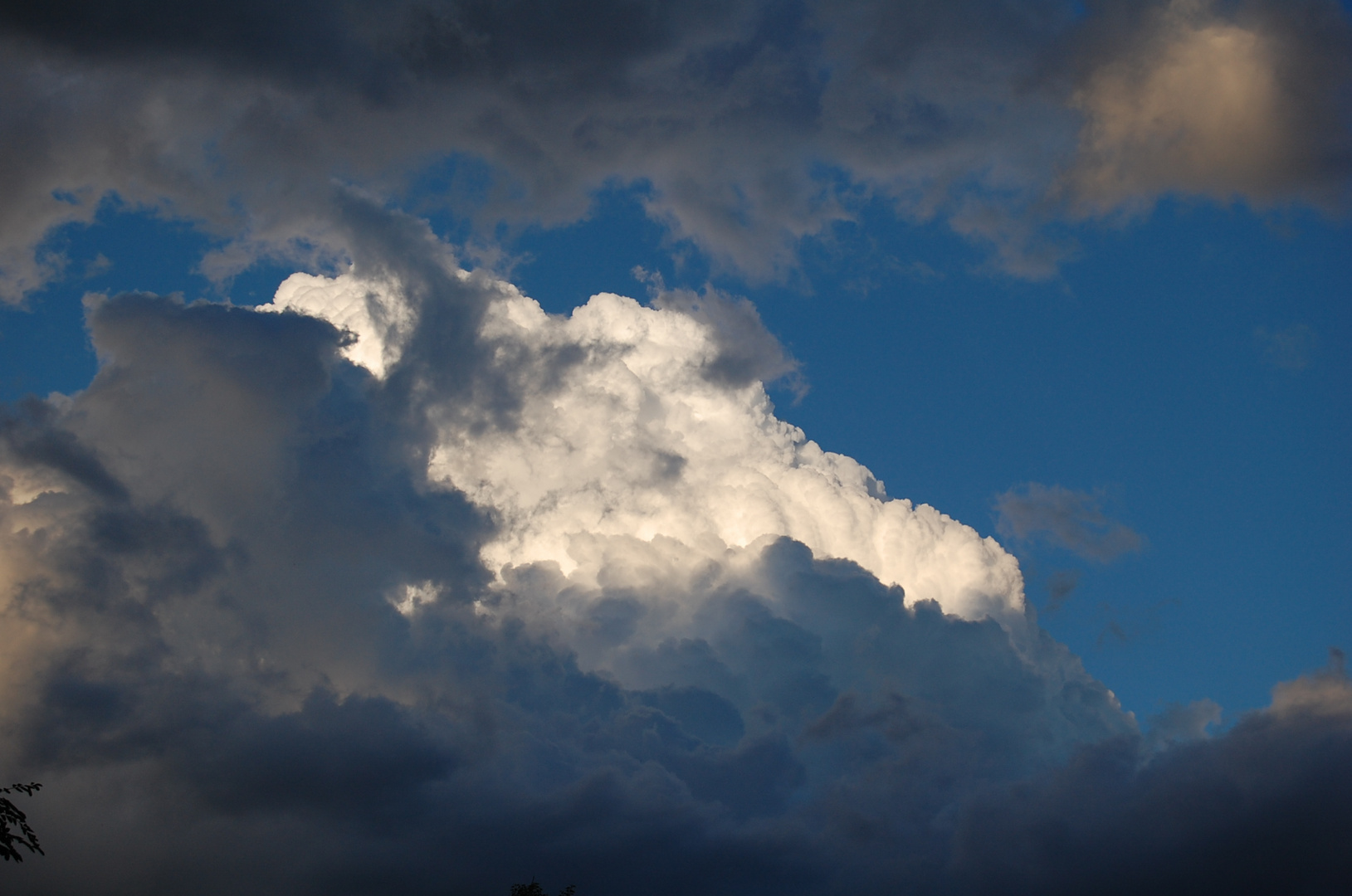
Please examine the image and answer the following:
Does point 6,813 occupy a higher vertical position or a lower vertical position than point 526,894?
lower

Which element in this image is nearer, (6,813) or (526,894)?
(6,813)

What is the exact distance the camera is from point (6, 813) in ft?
155

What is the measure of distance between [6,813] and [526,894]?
87195 millimetres

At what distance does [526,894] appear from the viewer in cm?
12569
